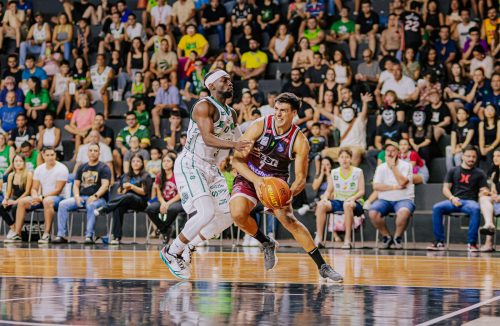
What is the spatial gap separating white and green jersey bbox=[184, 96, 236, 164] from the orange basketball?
34.3 inches

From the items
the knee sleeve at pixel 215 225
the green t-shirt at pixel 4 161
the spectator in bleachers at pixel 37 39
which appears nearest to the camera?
the knee sleeve at pixel 215 225

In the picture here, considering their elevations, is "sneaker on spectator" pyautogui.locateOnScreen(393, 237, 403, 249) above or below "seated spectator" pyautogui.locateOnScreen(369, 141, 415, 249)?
below

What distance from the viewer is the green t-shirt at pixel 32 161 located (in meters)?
17.3

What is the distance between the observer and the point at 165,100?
18469mm

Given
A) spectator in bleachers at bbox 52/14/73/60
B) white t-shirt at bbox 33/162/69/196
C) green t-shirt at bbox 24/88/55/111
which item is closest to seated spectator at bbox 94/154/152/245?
white t-shirt at bbox 33/162/69/196

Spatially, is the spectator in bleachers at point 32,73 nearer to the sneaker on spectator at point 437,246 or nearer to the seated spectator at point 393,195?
the seated spectator at point 393,195

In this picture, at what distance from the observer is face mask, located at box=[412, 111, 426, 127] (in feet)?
52.2

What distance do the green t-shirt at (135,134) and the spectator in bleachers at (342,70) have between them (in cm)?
350

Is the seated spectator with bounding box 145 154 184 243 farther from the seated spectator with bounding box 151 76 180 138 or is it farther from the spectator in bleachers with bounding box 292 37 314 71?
the spectator in bleachers with bounding box 292 37 314 71

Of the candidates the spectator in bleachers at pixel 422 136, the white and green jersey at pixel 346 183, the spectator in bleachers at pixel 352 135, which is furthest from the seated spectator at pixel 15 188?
the spectator in bleachers at pixel 422 136

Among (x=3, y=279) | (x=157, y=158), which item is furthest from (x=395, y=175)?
(x=3, y=279)

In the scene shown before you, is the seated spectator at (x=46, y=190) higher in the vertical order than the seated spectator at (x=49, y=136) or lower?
lower

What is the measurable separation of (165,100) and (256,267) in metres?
8.62

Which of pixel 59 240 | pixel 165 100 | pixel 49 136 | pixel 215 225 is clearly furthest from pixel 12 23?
pixel 215 225
